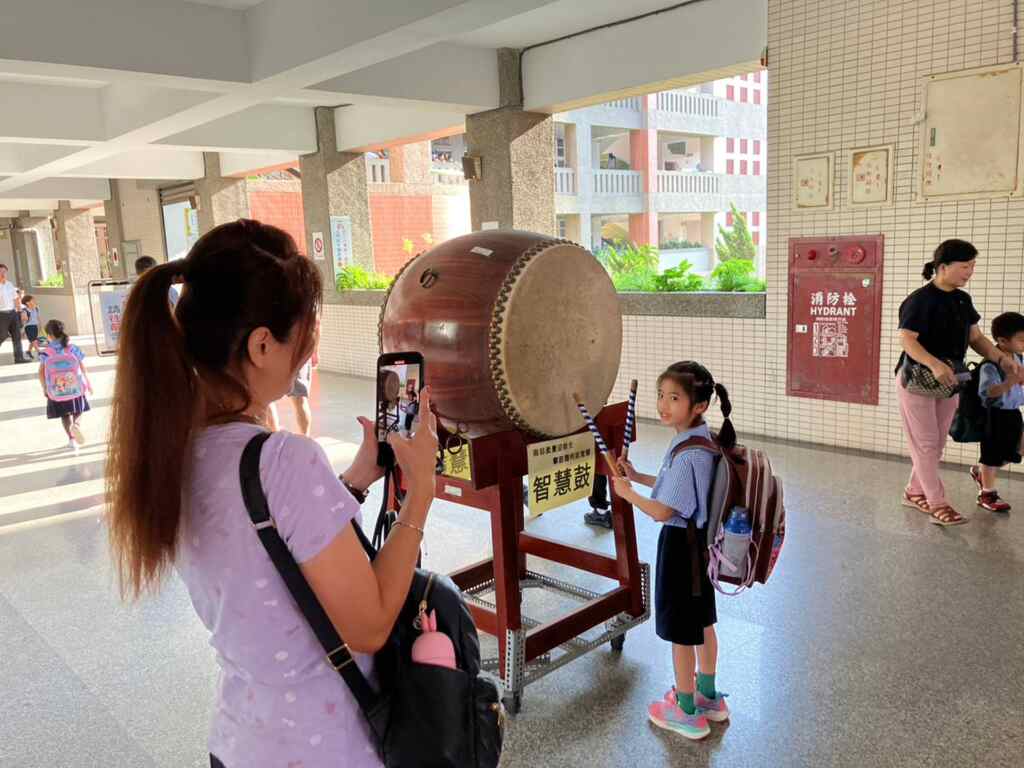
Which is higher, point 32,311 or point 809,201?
point 809,201

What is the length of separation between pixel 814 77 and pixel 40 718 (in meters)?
4.67

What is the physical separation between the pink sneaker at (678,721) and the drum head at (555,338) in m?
0.79

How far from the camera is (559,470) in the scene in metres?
2.36

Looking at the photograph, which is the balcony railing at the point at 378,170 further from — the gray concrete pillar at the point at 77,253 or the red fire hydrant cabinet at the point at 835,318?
the red fire hydrant cabinet at the point at 835,318

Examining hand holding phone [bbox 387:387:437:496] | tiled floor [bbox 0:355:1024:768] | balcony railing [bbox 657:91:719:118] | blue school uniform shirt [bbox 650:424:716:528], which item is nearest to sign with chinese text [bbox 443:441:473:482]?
blue school uniform shirt [bbox 650:424:716:528]

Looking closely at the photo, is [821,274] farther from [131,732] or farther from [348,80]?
[131,732]

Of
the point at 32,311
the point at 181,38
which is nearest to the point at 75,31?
the point at 181,38

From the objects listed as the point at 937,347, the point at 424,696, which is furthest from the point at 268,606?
the point at 937,347

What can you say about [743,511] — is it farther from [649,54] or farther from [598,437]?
[649,54]

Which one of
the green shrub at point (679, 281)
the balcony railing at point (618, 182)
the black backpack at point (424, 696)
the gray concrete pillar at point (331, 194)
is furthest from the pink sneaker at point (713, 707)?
the balcony railing at point (618, 182)

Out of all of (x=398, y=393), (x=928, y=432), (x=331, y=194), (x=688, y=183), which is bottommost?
(x=928, y=432)

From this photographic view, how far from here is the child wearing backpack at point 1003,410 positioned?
346 cm

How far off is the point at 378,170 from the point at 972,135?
10553 mm

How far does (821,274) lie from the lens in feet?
15.3
